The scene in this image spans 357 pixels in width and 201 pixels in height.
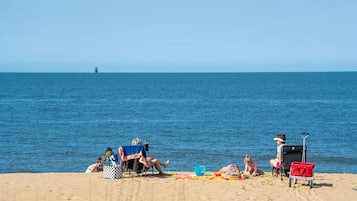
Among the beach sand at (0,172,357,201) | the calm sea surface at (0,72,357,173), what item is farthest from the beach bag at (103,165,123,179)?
the calm sea surface at (0,72,357,173)

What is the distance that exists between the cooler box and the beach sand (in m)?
0.36

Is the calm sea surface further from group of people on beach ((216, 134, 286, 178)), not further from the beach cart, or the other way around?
the beach cart

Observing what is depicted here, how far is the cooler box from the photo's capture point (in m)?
12.3

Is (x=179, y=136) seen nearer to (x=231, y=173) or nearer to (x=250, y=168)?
(x=250, y=168)

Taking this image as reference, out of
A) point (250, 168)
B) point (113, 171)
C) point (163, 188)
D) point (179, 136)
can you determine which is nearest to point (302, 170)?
point (250, 168)

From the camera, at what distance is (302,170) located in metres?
12.3

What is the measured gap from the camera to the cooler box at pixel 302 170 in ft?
40.3

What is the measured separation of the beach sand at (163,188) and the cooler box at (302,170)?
36 cm

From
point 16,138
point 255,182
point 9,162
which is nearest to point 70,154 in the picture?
point 9,162

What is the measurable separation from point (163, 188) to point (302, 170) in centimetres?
313

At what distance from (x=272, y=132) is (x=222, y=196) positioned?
71.3 ft

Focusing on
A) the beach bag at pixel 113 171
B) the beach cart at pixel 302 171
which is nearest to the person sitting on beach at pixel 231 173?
the beach cart at pixel 302 171

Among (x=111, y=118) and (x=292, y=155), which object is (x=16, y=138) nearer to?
(x=111, y=118)

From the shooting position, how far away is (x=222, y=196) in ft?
38.2
